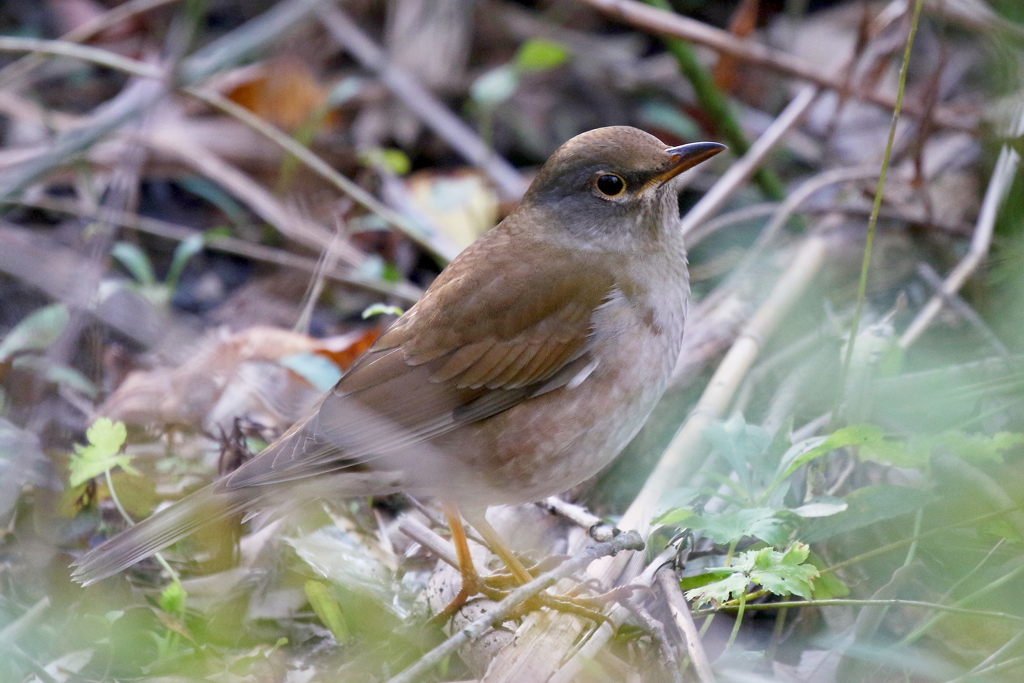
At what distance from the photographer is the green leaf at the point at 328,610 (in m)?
3.42

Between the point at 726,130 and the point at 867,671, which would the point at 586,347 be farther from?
the point at 726,130

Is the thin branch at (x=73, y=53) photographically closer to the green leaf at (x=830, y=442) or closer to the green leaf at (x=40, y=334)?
the green leaf at (x=40, y=334)

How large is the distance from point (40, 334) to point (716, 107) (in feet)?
11.7

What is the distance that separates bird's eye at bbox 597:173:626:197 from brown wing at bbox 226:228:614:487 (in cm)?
26

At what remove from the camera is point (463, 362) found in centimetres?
351

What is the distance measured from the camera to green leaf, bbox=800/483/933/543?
9.86ft

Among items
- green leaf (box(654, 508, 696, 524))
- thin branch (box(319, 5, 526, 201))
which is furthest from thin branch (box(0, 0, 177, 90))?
green leaf (box(654, 508, 696, 524))

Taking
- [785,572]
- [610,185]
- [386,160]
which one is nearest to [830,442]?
[785,572]

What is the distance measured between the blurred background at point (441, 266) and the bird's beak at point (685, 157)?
0.60m

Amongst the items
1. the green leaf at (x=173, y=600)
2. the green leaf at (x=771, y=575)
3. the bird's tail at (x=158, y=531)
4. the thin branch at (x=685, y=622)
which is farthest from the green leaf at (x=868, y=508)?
the green leaf at (x=173, y=600)

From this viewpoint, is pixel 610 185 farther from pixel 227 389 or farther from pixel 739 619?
pixel 227 389

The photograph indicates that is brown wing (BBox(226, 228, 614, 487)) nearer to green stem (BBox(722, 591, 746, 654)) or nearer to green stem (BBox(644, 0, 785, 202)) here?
green stem (BBox(722, 591, 746, 654))

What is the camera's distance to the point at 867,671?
118 inches

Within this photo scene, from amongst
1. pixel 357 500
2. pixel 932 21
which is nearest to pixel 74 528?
pixel 357 500
